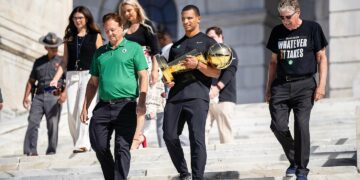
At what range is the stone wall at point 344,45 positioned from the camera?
19469 millimetres

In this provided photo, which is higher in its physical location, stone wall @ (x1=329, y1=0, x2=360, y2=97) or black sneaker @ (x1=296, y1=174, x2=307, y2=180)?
stone wall @ (x1=329, y1=0, x2=360, y2=97)

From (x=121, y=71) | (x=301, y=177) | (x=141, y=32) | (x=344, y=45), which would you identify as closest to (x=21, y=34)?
(x=344, y=45)

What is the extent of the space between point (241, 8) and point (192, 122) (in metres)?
14.2

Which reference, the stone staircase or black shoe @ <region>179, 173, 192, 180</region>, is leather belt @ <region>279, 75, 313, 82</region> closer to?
the stone staircase

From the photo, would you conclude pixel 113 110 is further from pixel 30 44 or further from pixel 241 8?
pixel 241 8

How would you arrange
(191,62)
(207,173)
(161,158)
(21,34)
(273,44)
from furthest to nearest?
(21,34)
(161,158)
(207,173)
(273,44)
(191,62)

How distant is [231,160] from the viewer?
10961 millimetres

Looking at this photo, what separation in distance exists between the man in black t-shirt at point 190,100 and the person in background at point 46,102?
3982 mm

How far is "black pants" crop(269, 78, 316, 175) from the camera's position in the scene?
930cm

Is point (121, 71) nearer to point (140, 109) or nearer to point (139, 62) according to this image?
point (139, 62)

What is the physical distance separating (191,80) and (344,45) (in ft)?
35.3

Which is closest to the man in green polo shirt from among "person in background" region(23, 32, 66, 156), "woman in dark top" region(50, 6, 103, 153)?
"woman in dark top" region(50, 6, 103, 153)

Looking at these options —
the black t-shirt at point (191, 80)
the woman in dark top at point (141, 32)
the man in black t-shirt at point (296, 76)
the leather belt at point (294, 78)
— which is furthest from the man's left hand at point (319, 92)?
the woman in dark top at point (141, 32)

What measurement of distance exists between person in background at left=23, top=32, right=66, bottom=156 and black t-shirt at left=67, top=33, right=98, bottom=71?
40.4 inches
